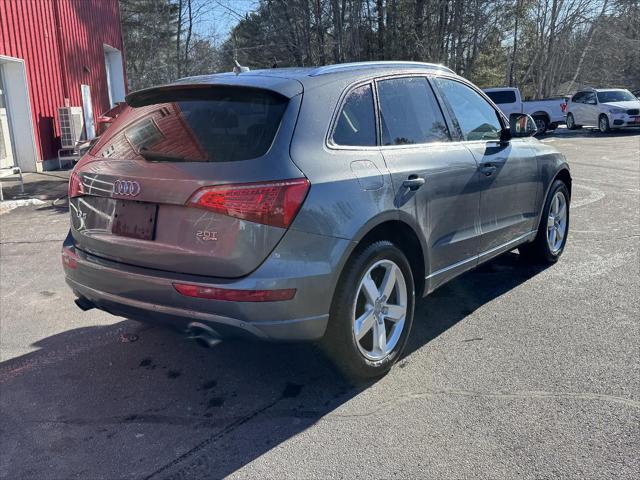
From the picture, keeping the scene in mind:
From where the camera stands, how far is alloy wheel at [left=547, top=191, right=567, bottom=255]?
5.74m

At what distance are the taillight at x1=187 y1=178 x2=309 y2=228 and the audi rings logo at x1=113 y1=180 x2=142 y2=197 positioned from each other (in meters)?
0.43

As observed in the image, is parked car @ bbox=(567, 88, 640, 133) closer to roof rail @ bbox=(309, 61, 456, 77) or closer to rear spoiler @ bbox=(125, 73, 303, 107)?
roof rail @ bbox=(309, 61, 456, 77)

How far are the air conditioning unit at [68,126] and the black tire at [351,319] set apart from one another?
1289 centimetres

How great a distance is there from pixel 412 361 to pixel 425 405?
22.7 inches

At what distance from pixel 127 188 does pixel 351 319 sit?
1.43 meters

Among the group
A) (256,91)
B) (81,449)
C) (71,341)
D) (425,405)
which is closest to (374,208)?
(256,91)

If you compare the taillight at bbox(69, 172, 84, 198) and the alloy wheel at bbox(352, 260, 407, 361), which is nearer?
the alloy wheel at bbox(352, 260, 407, 361)

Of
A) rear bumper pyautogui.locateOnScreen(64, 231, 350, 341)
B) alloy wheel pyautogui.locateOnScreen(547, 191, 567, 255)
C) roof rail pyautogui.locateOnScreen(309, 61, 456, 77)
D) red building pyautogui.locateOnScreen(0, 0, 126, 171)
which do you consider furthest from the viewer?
red building pyautogui.locateOnScreen(0, 0, 126, 171)

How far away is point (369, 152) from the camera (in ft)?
11.3

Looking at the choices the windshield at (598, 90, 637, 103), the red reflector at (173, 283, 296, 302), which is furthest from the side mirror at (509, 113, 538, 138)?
the windshield at (598, 90, 637, 103)

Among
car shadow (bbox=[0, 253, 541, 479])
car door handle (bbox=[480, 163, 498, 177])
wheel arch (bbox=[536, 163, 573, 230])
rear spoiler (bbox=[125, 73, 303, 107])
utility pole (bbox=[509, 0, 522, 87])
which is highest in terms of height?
utility pole (bbox=[509, 0, 522, 87])

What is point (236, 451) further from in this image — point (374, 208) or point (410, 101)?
point (410, 101)

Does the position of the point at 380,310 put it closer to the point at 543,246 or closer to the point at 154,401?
the point at 154,401

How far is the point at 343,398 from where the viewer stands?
3.39 metres
